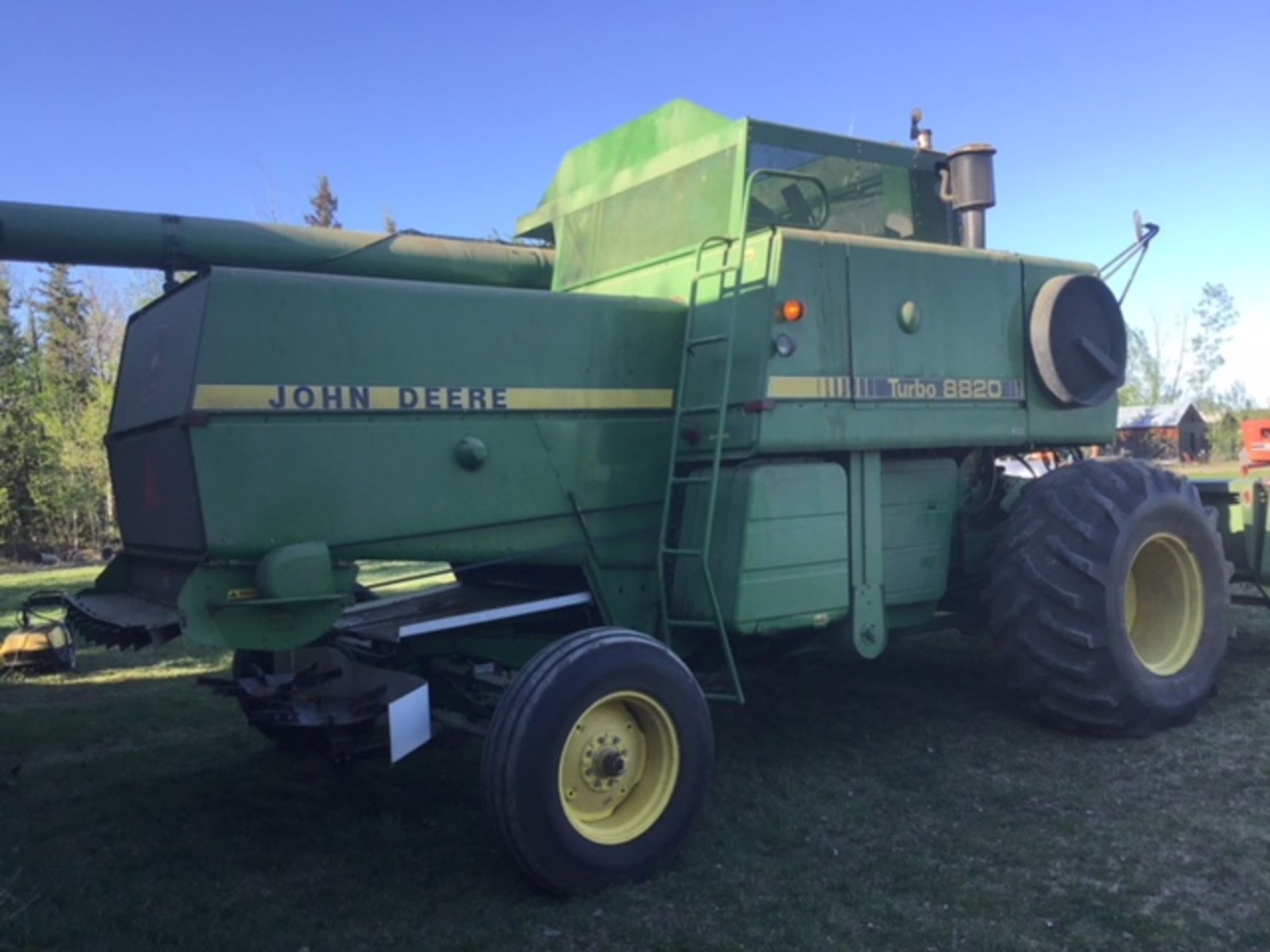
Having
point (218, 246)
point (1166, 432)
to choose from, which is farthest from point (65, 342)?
point (1166, 432)

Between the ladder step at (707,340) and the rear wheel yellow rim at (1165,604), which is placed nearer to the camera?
the ladder step at (707,340)

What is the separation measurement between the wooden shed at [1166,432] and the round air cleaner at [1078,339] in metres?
47.8

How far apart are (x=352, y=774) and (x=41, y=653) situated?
13.8ft

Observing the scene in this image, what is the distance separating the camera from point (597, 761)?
4.16 metres

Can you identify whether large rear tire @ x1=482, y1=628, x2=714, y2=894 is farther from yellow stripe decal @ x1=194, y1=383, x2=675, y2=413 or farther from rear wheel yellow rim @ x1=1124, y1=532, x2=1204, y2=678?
rear wheel yellow rim @ x1=1124, y1=532, x2=1204, y2=678

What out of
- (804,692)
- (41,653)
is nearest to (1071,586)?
(804,692)

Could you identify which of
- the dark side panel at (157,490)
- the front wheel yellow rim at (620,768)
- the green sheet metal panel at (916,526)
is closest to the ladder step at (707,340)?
the green sheet metal panel at (916,526)

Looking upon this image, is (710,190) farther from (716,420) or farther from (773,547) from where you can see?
(773,547)

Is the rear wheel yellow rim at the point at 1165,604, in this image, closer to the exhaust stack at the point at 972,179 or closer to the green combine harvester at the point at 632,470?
the green combine harvester at the point at 632,470

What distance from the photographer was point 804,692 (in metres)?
7.06

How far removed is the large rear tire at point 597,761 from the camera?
3838mm

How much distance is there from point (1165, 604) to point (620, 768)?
3.92 metres

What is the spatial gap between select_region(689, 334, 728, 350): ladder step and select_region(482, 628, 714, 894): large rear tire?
155cm

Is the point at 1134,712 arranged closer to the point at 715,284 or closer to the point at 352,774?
the point at 715,284
